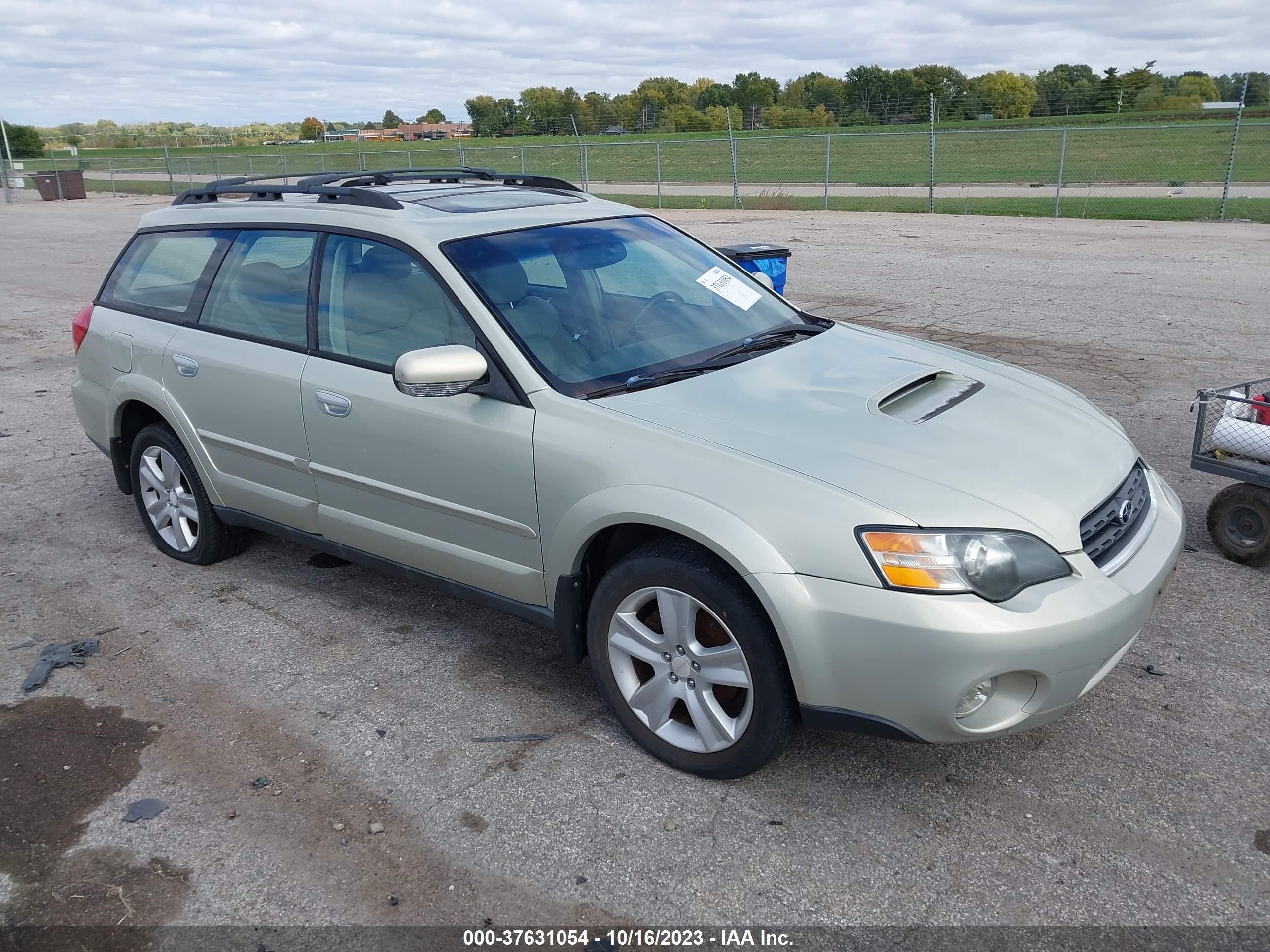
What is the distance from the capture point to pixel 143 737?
3.55 m

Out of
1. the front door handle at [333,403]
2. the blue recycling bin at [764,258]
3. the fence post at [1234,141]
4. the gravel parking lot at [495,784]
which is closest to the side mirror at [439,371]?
the front door handle at [333,403]

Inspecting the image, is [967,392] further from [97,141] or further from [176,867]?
[97,141]

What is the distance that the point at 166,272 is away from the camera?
16.3 ft

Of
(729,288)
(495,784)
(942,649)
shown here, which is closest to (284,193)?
(729,288)

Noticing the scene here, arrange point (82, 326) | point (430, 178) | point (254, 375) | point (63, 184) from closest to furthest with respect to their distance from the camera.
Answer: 1. point (254, 375)
2. point (430, 178)
3. point (82, 326)
4. point (63, 184)

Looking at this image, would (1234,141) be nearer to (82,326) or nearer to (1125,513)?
(1125,513)

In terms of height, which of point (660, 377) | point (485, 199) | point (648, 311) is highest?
point (485, 199)

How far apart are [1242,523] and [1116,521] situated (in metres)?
1.84

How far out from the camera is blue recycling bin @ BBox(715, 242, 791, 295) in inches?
251

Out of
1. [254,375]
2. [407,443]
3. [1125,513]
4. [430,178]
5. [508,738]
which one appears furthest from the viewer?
[430,178]

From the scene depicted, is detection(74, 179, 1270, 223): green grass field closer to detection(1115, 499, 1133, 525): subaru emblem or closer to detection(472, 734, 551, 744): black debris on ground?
detection(1115, 499, 1133, 525): subaru emblem

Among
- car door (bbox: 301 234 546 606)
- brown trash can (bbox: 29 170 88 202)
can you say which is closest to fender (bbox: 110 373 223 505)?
car door (bbox: 301 234 546 606)

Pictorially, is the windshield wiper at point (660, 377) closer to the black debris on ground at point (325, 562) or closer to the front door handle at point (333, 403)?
the front door handle at point (333, 403)

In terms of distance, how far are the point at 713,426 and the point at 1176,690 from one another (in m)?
1.93
